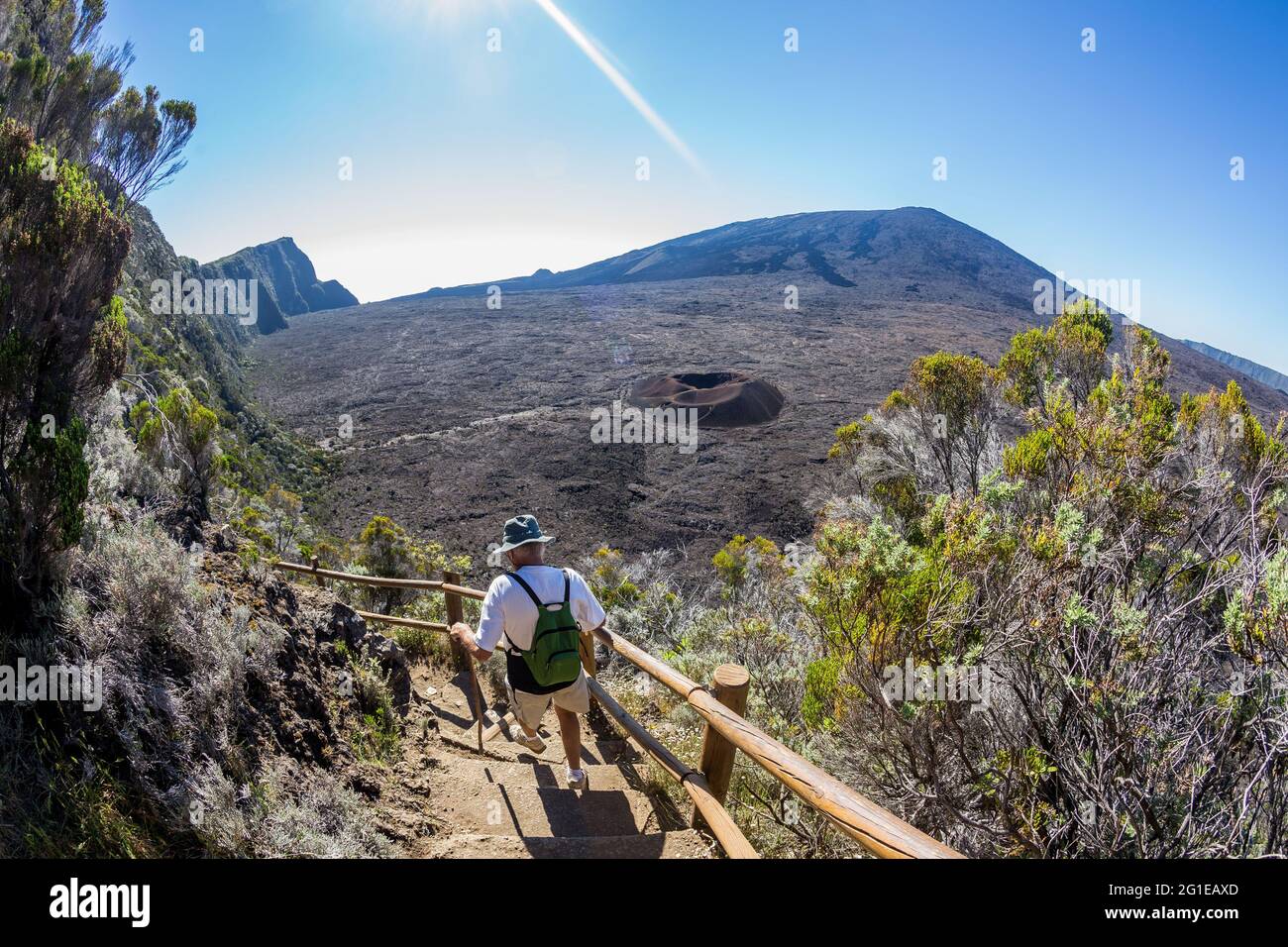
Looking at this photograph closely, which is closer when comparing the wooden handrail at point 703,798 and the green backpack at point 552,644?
the wooden handrail at point 703,798

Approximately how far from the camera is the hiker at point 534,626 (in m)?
2.84

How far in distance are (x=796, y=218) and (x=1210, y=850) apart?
4187 inches

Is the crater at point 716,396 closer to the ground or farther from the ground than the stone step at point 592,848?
farther from the ground

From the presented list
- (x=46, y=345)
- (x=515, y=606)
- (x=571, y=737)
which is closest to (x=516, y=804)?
(x=571, y=737)

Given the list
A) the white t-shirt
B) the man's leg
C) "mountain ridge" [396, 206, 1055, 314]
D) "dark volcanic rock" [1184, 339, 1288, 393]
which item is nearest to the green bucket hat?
the white t-shirt

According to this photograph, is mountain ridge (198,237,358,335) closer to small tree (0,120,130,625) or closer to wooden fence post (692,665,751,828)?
small tree (0,120,130,625)

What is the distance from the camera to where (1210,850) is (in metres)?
2.33

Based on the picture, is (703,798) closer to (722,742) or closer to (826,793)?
(722,742)

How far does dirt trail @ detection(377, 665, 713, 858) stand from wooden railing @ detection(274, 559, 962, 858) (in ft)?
1.00

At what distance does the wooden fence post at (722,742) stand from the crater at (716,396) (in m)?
32.2

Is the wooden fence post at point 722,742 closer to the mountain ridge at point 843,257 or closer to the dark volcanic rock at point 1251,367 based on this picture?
the mountain ridge at point 843,257

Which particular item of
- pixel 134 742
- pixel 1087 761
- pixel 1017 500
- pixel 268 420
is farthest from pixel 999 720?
pixel 268 420

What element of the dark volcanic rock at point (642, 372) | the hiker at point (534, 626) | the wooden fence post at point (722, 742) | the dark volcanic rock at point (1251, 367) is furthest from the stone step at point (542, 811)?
the dark volcanic rock at point (1251, 367)
